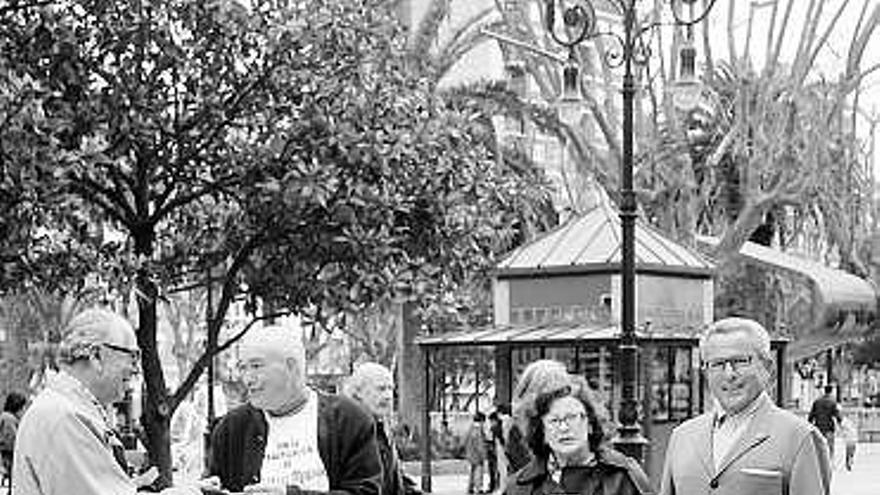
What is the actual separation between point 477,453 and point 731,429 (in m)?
20.4

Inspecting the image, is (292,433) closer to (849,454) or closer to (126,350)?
(126,350)

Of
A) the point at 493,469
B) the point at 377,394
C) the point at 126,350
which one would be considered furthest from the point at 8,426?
the point at 126,350

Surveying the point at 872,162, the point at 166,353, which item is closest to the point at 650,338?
the point at 872,162

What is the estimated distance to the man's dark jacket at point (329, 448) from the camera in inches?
227

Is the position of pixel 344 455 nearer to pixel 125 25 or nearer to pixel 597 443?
pixel 597 443

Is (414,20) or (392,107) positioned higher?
(414,20)

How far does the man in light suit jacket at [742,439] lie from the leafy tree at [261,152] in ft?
26.6

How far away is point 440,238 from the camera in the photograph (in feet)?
48.9

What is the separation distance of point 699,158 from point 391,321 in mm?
10513

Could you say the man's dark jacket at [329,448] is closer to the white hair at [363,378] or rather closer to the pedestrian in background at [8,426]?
the white hair at [363,378]

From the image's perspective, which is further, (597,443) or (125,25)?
(125,25)

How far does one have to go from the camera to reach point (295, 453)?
5.80 m

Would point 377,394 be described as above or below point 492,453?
above

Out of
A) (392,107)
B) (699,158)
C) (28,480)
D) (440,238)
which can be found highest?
(699,158)
